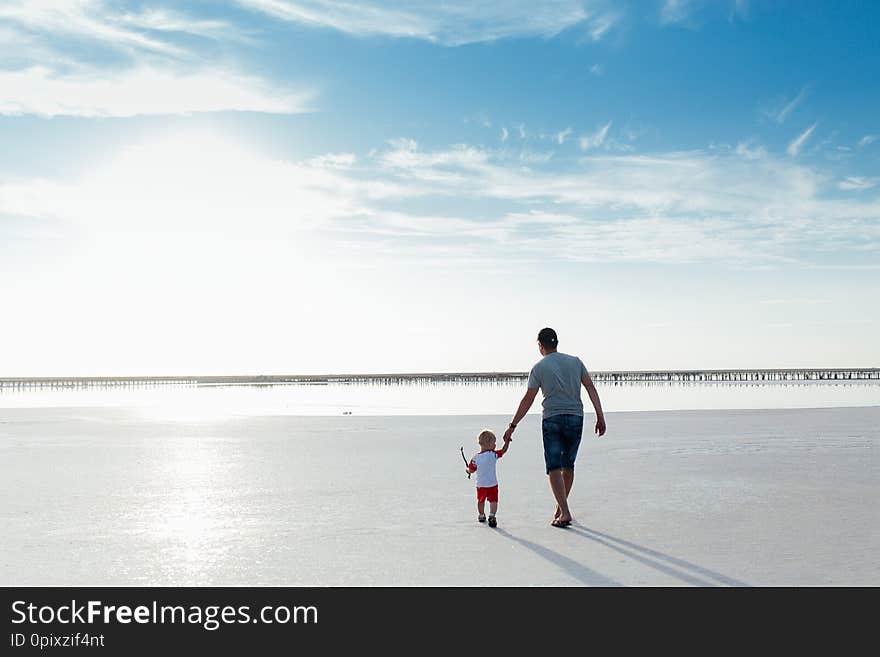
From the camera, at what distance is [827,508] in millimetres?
9297

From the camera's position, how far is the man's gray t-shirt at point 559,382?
881 centimetres

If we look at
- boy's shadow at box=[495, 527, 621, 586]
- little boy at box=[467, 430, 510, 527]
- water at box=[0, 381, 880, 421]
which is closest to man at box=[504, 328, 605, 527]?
little boy at box=[467, 430, 510, 527]

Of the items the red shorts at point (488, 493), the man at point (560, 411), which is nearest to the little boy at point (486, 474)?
the red shorts at point (488, 493)

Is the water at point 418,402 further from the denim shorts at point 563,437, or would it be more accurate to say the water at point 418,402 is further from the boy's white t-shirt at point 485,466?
the denim shorts at point 563,437

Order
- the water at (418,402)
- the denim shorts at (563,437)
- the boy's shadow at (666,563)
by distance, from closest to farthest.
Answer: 1. the boy's shadow at (666,563)
2. the denim shorts at (563,437)
3. the water at (418,402)

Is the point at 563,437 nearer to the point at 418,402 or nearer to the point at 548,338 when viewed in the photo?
the point at 548,338

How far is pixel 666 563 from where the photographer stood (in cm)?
679

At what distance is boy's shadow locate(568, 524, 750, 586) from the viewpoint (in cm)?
623

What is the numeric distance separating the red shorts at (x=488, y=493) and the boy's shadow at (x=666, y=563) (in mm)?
930

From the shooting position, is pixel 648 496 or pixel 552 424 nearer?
pixel 552 424

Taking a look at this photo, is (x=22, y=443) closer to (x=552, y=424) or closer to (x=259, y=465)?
(x=259, y=465)

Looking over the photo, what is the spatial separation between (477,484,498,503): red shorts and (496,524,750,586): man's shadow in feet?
1.95
